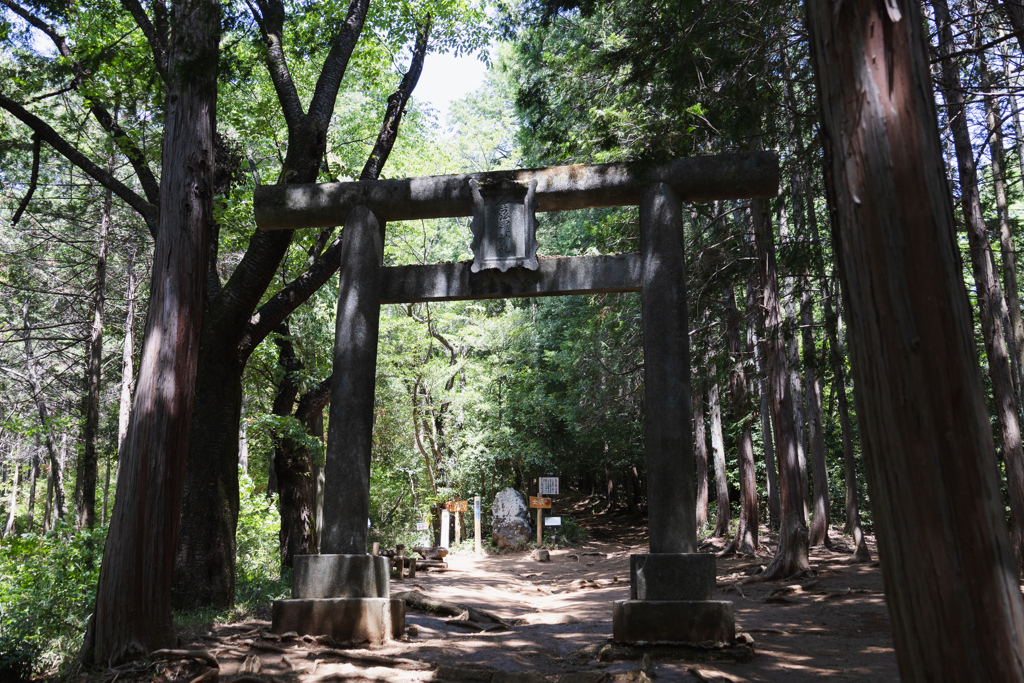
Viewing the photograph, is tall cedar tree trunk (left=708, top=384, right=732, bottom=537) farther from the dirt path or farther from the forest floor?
the forest floor

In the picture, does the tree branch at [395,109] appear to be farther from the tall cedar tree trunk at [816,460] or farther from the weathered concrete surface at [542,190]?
the tall cedar tree trunk at [816,460]

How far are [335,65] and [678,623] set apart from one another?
790 centimetres

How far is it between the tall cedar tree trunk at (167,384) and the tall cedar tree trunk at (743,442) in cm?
1081

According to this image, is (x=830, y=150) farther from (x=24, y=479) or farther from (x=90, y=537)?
(x=24, y=479)

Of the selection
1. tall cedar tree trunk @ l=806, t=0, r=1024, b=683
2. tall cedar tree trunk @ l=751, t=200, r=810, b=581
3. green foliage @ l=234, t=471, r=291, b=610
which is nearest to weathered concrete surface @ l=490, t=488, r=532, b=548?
green foliage @ l=234, t=471, r=291, b=610

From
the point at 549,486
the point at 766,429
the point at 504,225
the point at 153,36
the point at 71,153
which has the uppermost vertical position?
the point at 153,36

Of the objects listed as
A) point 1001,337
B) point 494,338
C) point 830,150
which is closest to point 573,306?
point 494,338

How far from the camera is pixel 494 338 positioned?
23359mm

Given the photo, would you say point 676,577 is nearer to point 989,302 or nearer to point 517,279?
point 517,279

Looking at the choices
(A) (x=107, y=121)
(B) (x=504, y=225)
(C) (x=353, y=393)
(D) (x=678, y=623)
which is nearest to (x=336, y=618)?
(C) (x=353, y=393)

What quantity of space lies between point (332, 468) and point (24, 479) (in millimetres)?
38775

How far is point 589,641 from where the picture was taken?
7234 mm

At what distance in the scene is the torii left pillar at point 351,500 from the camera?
21.2 feet

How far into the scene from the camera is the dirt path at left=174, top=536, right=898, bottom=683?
17.4 feet
